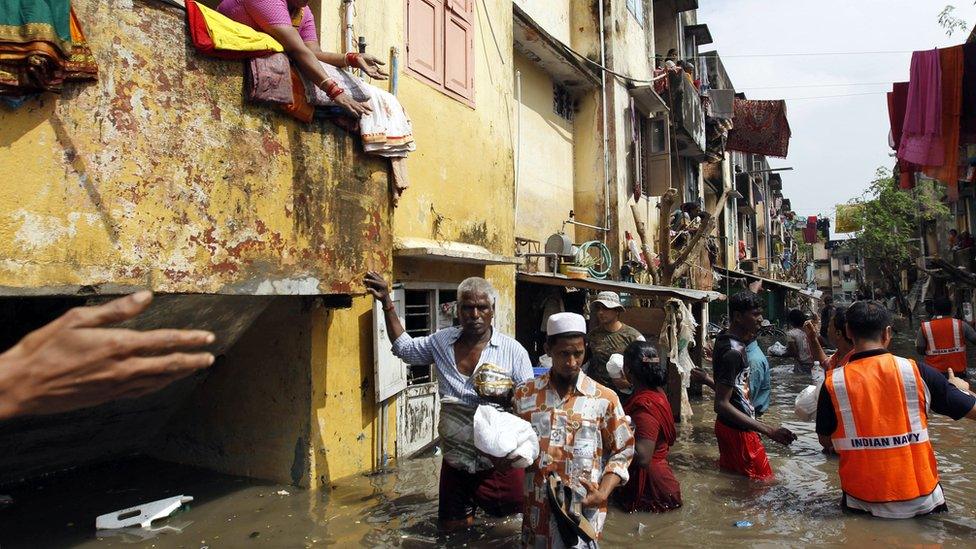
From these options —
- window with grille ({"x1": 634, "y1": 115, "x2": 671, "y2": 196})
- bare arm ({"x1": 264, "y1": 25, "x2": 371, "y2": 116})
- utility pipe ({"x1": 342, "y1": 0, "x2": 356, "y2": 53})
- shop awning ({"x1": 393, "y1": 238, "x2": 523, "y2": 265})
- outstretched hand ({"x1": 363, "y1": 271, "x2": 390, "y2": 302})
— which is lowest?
outstretched hand ({"x1": 363, "y1": 271, "x2": 390, "y2": 302})

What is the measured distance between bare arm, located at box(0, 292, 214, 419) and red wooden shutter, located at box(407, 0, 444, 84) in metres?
6.28

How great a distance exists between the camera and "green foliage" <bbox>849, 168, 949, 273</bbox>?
102 ft

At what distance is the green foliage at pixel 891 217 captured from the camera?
102 ft

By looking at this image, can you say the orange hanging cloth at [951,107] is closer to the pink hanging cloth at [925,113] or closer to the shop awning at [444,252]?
the pink hanging cloth at [925,113]

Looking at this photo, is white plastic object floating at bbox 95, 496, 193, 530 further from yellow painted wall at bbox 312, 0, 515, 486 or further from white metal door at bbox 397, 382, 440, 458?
white metal door at bbox 397, 382, 440, 458

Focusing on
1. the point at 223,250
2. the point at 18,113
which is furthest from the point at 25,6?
the point at 223,250

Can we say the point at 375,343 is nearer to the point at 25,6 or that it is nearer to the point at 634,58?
the point at 25,6

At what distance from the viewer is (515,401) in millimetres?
3406

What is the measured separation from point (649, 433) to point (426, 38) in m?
5.25

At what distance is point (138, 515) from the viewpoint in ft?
15.8

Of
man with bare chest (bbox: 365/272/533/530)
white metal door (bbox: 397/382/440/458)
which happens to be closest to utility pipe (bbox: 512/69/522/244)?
white metal door (bbox: 397/382/440/458)

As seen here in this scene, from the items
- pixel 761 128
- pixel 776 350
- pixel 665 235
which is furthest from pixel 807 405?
pixel 761 128

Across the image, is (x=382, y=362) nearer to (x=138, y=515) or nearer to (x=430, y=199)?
(x=430, y=199)

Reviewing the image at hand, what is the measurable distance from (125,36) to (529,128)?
8.77 m
